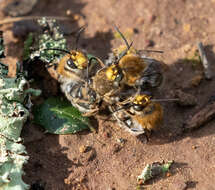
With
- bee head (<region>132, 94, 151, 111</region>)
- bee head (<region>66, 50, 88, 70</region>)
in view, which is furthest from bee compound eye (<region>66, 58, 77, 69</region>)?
bee head (<region>132, 94, 151, 111</region>)

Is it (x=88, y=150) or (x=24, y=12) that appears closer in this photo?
(x=88, y=150)

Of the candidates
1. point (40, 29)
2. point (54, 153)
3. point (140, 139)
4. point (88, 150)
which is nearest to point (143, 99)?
point (140, 139)

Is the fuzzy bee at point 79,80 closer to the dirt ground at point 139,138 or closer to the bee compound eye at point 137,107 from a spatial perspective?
the dirt ground at point 139,138

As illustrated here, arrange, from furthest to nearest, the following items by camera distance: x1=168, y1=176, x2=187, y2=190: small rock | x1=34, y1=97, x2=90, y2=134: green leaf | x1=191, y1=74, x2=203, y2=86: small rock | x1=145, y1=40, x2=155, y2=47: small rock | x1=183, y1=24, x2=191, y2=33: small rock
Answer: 1. x1=183, y1=24, x2=191, y2=33: small rock
2. x1=145, y1=40, x2=155, y2=47: small rock
3. x1=191, y1=74, x2=203, y2=86: small rock
4. x1=34, y1=97, x2=90, y2=134: green leaf
5. x1=168, y1=176, x2=187, y2=190: small rock

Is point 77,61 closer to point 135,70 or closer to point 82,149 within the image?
point 135,70

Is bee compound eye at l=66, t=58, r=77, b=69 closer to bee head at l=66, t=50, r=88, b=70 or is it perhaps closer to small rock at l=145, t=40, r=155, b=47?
bee head at l=66, t=50, r=88, b=70

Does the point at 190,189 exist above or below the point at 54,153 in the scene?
below

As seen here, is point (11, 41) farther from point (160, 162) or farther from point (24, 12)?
point (160, 162)
